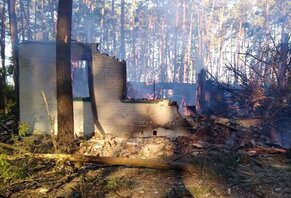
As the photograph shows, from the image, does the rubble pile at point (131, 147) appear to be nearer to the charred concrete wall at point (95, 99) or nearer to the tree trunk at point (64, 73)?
the charred concrete wall at point (95, 99)

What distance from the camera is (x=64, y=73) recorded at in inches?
347

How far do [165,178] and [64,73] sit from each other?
4.30 meters

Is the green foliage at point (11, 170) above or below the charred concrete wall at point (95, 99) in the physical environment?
below

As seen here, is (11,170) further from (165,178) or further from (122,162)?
(165,178)

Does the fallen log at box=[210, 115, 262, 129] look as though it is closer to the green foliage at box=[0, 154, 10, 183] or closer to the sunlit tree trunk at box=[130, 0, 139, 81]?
the green foliage at box=[0, 154, 10, 183]

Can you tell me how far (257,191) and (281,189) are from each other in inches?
19.9

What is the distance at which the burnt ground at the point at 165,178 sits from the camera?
5656mm

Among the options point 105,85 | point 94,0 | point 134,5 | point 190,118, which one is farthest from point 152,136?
point 134,5

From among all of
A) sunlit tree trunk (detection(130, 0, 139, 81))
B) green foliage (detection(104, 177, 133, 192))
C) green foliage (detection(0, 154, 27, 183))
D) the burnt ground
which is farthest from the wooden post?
sunlit tree trunk (detection(130, 0, 139, 81))

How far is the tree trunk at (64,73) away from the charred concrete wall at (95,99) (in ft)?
5.17

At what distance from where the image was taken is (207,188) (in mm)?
5832

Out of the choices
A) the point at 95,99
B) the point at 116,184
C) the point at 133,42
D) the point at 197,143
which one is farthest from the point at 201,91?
the point at 133,42

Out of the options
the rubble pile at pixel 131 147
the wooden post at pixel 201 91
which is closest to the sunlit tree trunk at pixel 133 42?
the wooden post at pixel 201 91

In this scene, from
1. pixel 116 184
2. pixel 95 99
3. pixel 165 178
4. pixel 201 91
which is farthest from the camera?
pixel 201 91
